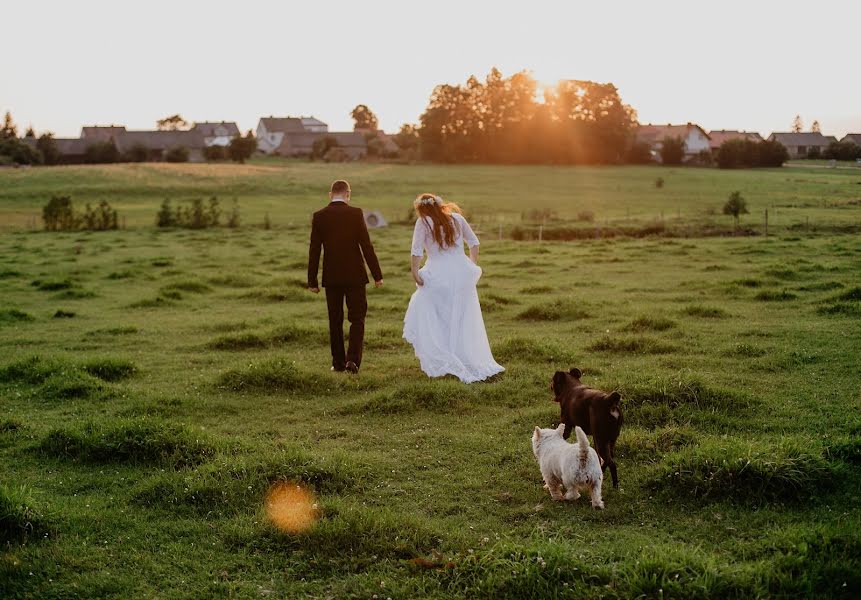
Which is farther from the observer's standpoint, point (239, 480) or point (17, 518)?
point (239, 480)

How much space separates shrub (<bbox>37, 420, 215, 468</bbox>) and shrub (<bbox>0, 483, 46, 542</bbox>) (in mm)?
1607

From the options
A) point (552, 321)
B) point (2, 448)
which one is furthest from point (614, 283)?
point (2, 448)

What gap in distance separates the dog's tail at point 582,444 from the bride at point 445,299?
195 inches

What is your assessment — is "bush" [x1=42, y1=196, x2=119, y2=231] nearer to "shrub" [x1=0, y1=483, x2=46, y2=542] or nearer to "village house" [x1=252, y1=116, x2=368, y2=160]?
"shrub" [x1=0, y1=483, x2=46, y2=542]

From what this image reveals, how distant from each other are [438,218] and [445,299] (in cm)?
127

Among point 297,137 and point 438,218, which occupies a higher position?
point 297,137

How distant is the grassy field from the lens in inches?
221

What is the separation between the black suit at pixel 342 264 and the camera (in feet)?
37.7

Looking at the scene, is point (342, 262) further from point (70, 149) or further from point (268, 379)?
point (70, 149)

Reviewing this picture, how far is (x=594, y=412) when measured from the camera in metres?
6.64

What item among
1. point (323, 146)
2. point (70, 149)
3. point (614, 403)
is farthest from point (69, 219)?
point (70, 149)

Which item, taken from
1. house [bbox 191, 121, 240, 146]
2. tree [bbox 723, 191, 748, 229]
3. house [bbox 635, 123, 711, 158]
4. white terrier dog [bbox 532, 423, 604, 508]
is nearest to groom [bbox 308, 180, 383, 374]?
white terrier dog [bbox 532, 423, 604, 508]

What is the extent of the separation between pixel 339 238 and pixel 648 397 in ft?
16.9

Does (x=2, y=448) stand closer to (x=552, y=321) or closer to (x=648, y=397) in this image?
(x=648, y=397)
